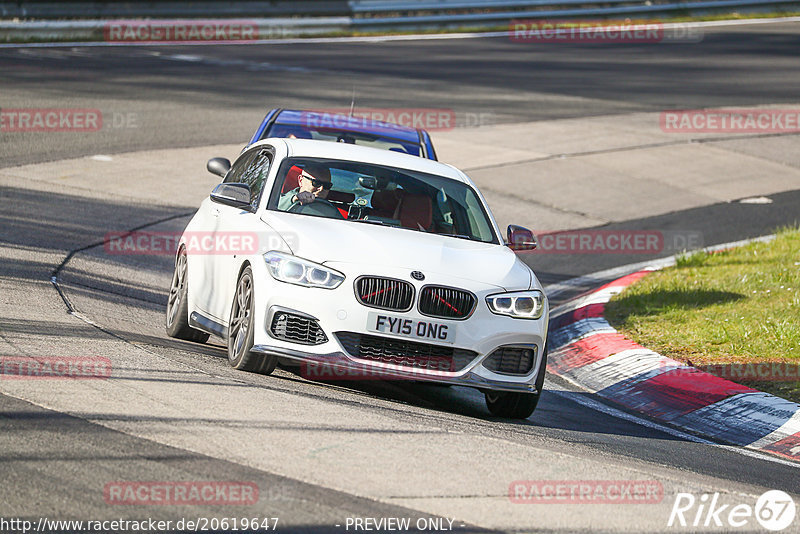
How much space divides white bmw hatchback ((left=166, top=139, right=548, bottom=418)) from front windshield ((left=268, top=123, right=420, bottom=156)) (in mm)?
3058

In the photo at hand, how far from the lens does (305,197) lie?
833 centimetres

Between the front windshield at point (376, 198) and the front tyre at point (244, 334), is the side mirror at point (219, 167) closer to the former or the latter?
the front windshield at point (376, 198)

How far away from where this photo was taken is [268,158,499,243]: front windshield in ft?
27.3

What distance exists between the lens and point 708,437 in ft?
26.8

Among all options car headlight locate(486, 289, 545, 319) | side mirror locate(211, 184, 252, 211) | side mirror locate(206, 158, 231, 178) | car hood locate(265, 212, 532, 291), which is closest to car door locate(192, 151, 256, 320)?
side mirror locate(211, 184, 252, 211)

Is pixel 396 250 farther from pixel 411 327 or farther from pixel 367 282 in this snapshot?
pixel 411 327

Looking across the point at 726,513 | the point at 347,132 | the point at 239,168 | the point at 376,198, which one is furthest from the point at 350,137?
the point at 726,513

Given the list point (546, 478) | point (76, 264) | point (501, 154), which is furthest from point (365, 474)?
point (501, 154)

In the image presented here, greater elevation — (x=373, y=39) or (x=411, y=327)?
(x=373, y=39)

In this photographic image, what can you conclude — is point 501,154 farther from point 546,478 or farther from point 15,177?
point 546,478

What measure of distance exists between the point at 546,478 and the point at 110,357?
2858 mm

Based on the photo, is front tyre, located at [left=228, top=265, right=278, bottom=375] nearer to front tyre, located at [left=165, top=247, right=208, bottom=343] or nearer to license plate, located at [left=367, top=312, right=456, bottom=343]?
license plate, located at [left=367, top=312, right=456, bottom=343]

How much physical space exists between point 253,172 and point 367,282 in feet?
7.14

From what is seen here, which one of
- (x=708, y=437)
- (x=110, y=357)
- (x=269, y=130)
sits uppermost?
(x=269, y=130)
